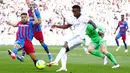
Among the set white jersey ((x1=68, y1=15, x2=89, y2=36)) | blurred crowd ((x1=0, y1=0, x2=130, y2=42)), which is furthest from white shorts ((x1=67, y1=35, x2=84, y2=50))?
blurred crowd ((x1=0, y1=0, x2=130, y2=42))

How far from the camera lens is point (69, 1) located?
170 feet

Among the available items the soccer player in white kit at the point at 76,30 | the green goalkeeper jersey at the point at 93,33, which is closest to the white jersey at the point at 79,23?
the soccer player in white kit at the point at 76,30

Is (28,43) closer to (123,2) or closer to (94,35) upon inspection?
(94,35)

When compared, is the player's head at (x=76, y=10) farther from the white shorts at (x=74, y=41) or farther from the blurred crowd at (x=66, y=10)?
the blurred crowd at (x=66, y=10)

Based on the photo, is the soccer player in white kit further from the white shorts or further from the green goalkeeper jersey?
the green goalkeeper jersey

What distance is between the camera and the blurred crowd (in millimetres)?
49594

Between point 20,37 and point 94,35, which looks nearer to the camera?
point 20,37

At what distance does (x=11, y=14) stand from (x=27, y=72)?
37181mm

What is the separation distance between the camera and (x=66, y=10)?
51406 mm

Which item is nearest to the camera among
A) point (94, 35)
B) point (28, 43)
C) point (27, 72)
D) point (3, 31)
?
point (27, 72)

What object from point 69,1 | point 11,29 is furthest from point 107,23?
point 11,29

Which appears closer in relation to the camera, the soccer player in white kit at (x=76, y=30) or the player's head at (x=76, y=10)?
the player's head at (x=76, y=10)

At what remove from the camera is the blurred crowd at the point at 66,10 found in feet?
163

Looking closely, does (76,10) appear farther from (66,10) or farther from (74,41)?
(66,10)
